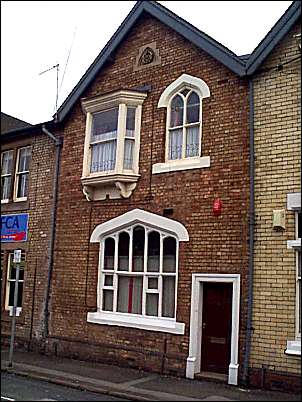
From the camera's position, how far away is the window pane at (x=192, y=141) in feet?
44.4

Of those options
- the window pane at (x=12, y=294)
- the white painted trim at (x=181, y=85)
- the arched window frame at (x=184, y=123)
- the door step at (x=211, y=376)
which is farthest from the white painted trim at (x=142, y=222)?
the window pane at (x=12, y=294)

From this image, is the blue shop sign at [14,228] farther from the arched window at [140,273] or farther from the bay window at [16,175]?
the arched window at [140,273]

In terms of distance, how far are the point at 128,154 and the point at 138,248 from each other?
2.51m

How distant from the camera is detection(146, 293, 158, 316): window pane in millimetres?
13680

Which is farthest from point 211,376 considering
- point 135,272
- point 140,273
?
point 135,272

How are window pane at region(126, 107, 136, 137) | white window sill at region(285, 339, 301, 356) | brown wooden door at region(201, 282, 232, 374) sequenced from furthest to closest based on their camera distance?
1. window pane at region(126, 107, 136, 137)
2. brown wooden door at region(201, 282, 232, 374)
3. white window sill at region(285, 339, 301, 356)

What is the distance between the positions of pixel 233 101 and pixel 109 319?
631cm

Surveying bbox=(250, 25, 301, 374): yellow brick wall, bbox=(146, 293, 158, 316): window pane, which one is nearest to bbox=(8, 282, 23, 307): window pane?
bbox=(146, 293, 158, 316): window pane

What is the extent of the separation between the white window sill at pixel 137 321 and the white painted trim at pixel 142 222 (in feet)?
6.46

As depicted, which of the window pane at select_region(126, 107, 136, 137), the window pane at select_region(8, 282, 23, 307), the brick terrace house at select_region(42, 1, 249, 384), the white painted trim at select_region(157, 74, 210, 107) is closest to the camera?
the brick terrace house at select_region(42, 1, 249, 384)

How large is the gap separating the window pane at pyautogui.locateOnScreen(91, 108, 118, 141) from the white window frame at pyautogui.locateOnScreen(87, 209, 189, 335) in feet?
7.71

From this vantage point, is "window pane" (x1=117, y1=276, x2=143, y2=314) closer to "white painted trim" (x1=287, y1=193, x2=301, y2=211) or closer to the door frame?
the door frame

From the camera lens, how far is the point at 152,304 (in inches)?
543

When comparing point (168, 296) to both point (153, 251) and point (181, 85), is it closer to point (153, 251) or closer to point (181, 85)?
point (153, 251)
